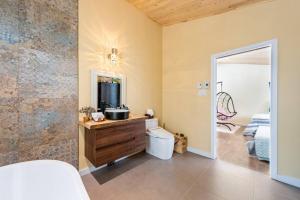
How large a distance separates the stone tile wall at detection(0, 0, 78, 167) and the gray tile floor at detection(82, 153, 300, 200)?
25.1 inches

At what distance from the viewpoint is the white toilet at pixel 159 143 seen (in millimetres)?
2779

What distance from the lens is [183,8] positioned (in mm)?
2791

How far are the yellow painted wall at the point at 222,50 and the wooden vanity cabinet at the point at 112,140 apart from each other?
1243 mm

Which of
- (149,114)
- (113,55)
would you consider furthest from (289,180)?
(113,55)

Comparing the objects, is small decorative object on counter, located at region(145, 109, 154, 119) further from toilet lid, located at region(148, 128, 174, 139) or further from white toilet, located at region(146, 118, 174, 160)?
toilet lid, located at region(148, 128, 174, 139)

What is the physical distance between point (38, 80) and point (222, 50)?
2.83 meters

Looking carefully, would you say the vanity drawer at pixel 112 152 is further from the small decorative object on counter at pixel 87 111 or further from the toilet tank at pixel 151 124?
the toilet tank at pixel 151 124

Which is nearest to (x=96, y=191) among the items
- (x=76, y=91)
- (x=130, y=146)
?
(x=130, y=146)

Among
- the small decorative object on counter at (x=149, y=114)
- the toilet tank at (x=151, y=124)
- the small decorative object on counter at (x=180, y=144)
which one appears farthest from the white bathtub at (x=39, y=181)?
the small decorative object on counter at (x=180, y=144)

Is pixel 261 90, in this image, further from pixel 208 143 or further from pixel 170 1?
pixel 170 1

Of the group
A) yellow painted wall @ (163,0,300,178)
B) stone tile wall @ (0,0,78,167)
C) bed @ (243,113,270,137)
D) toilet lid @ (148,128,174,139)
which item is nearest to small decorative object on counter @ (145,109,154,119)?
toilet lid @ (148,128,174,139)

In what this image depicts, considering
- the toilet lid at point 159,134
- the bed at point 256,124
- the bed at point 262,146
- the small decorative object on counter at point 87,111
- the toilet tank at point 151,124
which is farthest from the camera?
the bed at point 256,124

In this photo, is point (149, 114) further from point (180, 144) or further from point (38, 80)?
point (38, 80)

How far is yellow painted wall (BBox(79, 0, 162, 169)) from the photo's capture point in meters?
2.23
